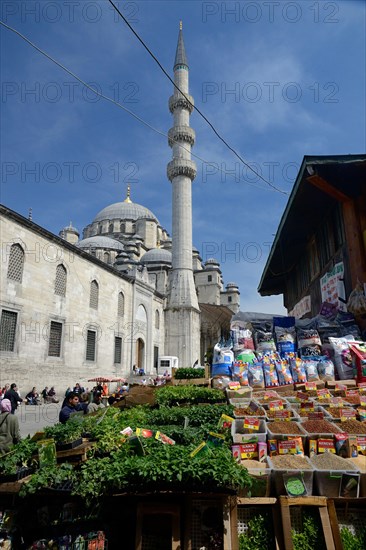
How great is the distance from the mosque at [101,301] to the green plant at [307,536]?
907 centimetres

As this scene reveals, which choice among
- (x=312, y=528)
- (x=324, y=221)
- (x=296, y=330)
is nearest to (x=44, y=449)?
(x=312, y=528)

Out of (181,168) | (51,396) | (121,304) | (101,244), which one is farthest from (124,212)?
(51,396)

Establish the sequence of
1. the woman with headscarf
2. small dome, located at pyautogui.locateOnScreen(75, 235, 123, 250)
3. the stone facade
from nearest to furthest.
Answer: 1. the woman with headscarf
2. the stone facade
3. small dome, located at pyautogui.locateOnScreen(75, 235, 123, 250)

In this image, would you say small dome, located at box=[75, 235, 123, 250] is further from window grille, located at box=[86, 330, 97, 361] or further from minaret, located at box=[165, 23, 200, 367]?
window grille, located at box=[86, 330, 97, 361]

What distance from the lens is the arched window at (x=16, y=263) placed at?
16500 millimetres

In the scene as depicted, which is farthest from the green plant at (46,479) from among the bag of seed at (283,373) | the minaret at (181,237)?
the minaret at (181,237)

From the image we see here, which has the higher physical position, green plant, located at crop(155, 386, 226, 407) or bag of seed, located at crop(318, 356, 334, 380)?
bag of seed, located at crop(318, 356, 334, 380)

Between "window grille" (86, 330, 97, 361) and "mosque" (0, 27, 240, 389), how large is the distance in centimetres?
6

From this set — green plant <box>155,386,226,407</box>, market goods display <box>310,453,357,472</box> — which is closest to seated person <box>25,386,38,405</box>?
green plant <box>155,386,226,407</box>

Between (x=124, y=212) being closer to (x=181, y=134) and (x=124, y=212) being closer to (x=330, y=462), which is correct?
(x=181, y=134)

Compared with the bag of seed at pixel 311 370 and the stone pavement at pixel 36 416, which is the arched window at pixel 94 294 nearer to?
the stone pavement at pixel 36 416

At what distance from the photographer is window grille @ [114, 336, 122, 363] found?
24.9m

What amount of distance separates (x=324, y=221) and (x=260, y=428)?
6668mm

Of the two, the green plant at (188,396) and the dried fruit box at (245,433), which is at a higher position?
the green plant at (188,396)
